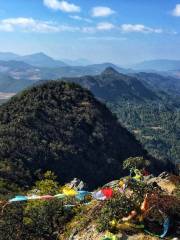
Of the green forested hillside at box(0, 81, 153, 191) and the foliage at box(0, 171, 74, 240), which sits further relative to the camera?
the green forested hillside at box(0, 81, 153, 191)

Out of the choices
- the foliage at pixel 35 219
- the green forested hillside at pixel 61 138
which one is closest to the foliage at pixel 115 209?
the foliage at pixel 35 219

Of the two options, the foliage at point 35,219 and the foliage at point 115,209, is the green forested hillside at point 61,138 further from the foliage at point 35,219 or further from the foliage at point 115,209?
the foliage at point 115,209

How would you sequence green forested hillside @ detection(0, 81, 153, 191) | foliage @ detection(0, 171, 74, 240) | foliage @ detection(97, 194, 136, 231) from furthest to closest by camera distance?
green forested hillside @ detection(0, 81, 153, 191) < foliage @ detection(0, 171, 74, 240) < foliage @ detection(97, 194, 136, 231)

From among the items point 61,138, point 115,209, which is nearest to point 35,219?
point 115,209

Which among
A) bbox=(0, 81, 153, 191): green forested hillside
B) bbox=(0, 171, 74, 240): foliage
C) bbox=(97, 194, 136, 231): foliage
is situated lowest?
bbox=(0, 81, 153, 191): green forested hillside

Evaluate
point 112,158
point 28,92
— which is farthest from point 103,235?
point 28,92

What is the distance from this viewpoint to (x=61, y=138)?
130m

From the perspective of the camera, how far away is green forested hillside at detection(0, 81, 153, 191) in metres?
110

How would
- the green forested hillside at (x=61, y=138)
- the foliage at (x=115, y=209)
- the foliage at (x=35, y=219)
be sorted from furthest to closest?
the green forested hillside at (x=61, y=138), the foliage at (x=35, y=219), the foliage at (x=115, y=209)

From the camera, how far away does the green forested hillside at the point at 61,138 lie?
110m

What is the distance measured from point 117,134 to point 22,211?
391 feet

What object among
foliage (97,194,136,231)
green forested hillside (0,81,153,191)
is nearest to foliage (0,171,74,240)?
foliage (97,194,136,231)

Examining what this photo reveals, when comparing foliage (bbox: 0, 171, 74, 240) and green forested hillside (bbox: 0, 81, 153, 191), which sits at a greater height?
foliage (bbox: 0, 171, 74, 240)

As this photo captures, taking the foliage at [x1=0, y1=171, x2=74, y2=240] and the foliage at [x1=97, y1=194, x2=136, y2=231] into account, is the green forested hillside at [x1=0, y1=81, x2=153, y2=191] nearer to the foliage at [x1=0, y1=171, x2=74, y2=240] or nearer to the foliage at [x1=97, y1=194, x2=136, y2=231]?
the foliage at [x1=0, y1=171, x2=74, y2=240]
